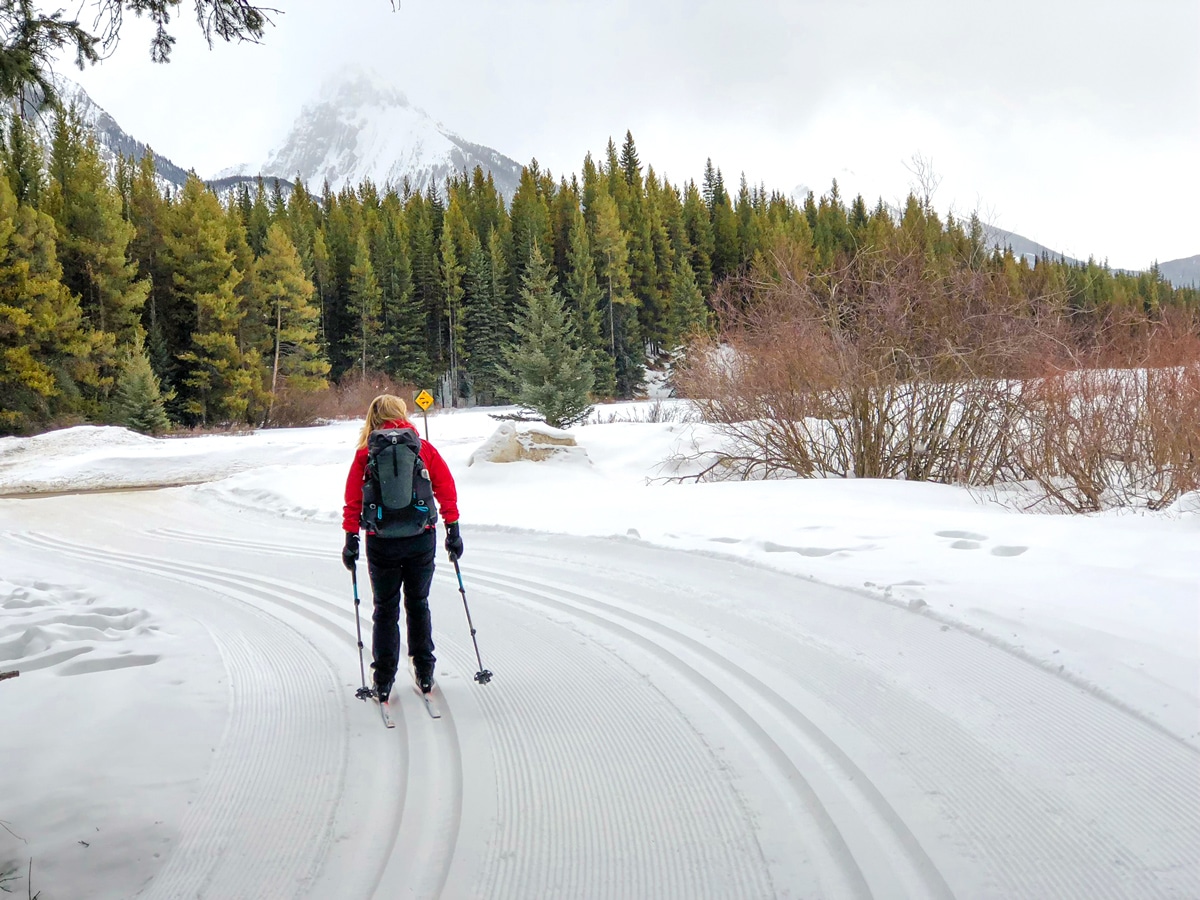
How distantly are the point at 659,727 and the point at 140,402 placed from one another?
3138 centimetres

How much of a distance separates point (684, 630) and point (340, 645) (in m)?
2.53

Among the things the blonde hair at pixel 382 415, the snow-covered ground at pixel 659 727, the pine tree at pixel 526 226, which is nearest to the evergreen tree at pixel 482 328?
the pine tree at pixel 526 226

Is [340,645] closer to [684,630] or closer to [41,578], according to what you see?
[684,630]

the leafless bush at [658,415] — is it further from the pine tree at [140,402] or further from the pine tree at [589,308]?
the pine tree at [589,308]

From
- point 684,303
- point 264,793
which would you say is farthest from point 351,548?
point 684,303

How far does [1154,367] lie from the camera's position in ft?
32.3

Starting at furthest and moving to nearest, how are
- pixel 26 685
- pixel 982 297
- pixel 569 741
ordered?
pixel 982 297
pixel 26 685
pixel 569 741

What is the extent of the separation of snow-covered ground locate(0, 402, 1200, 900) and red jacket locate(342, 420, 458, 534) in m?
1.06

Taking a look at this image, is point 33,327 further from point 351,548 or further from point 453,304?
point 351,548

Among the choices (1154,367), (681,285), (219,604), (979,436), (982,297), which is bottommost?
(219,604)

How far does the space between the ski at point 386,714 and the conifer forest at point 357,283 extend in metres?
3.91

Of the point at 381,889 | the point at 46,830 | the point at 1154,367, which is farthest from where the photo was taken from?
the point at 1154,367

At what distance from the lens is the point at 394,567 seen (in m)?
4.44

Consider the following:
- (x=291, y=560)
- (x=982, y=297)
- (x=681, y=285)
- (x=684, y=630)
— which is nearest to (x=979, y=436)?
(x=982, y=297)
